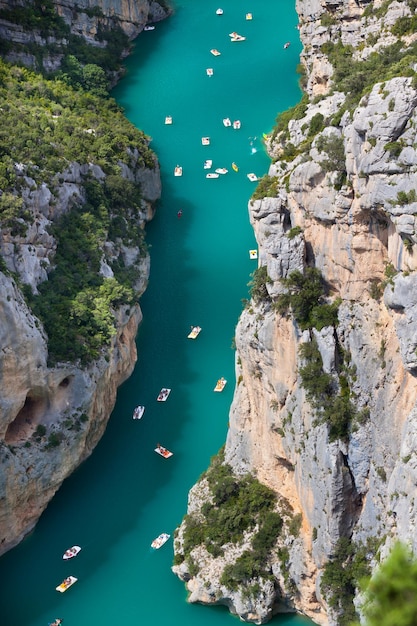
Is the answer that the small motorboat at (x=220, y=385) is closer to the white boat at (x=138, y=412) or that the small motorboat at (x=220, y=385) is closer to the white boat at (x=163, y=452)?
the white boat at (x=138, y=412)

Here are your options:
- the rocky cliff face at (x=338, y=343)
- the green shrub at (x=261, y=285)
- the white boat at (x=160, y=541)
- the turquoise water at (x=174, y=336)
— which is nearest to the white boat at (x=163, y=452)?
the turquoise water at (x=174, y=336)

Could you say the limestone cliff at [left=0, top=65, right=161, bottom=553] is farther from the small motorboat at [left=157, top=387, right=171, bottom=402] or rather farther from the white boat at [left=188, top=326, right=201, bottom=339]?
the white boat at [left=188, top=326, right=201, bottom=339]

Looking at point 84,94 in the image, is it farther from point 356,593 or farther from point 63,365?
point 356,593

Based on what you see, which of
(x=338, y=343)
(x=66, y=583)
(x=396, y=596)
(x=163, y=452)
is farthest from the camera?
(x=163, y=452)

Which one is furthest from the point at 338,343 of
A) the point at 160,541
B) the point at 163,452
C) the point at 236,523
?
the point at 163,452

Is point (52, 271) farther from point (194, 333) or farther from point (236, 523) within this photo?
point (236, 523)

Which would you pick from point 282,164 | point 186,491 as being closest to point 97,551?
point 186,491

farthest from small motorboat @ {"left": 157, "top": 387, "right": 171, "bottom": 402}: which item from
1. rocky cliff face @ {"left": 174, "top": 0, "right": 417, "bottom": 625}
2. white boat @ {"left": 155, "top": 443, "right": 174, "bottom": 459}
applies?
rocky cliff face @ {"left": 174, "top": 0, "right": 417, "bottom": 625}
